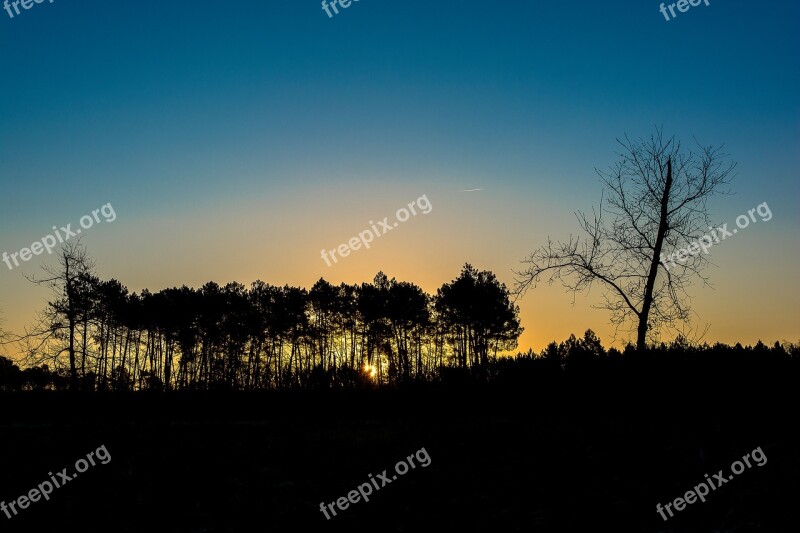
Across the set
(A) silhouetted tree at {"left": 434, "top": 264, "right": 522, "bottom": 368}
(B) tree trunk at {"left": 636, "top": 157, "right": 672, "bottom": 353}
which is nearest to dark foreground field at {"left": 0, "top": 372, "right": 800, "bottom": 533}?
(B) tree trunk at {"left": 636, "top": 157, "right": 672, "bottom": 353}

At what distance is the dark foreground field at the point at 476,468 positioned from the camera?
9.37 m

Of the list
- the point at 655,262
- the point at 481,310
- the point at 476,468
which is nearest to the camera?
the point at 476,468

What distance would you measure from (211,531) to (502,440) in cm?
691

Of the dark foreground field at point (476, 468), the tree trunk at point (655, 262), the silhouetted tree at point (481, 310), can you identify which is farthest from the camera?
the silhouetted tree at point (481, 310)

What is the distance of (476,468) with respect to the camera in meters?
12.1

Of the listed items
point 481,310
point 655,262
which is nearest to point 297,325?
point 481,310

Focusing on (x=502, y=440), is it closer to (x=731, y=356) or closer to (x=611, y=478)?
(x=611, y=478)

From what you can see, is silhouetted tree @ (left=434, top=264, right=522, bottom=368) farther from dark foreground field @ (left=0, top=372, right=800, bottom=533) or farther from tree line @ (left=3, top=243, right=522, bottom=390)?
dark foreground field @ (left=0, top=372, right=800, bottom=533)

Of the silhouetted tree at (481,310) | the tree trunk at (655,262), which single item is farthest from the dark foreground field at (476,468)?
the silhouetted tree at (481,310)

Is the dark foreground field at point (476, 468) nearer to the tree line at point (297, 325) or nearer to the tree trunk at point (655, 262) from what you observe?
the tree trunk at point (655, 262)

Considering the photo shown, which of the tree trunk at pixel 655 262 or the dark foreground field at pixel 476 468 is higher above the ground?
the tree trunk at pixel 655 262

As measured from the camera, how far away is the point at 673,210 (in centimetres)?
1800

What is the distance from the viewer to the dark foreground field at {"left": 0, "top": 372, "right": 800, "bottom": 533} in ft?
30.7

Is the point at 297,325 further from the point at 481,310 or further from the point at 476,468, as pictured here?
the point at 476,468
